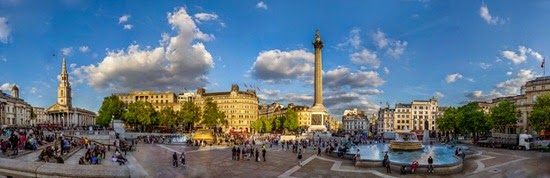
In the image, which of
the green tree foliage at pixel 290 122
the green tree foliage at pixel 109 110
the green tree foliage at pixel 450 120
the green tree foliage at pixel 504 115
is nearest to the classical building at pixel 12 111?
the green tree foliage at pixel 109 110

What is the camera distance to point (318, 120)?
88125mm

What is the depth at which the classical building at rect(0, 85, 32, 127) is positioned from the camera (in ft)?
282

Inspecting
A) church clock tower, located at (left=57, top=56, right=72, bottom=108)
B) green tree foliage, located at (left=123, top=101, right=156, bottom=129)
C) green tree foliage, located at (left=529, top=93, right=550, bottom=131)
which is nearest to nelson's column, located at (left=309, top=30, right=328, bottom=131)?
green tree foliage, located at (left=123, top=101, right=156, bottom=129)

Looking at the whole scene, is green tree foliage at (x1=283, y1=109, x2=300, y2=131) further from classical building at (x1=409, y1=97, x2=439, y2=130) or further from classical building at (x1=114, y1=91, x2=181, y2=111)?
classical building at (x1=114, y1=91, x2=181, y2=111)

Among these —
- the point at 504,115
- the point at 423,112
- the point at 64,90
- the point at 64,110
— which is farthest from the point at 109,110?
the point at 423,112

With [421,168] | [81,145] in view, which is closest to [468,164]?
[421,168]

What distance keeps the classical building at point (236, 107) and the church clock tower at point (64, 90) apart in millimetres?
52046

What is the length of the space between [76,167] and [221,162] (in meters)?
25.3

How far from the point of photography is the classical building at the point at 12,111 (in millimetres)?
86000

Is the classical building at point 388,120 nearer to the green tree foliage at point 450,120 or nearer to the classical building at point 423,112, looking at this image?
the classical building at point 423,112

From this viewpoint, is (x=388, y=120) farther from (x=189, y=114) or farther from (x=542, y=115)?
(x=542, y=115)

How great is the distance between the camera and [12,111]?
319 feet

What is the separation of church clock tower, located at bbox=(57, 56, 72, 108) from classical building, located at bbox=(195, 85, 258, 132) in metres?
52.0

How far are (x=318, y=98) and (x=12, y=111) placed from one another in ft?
261
